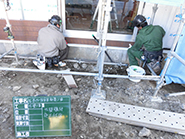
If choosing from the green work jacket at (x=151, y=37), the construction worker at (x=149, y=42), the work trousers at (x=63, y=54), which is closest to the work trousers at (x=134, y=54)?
the construction worker at (x=149, y=42)

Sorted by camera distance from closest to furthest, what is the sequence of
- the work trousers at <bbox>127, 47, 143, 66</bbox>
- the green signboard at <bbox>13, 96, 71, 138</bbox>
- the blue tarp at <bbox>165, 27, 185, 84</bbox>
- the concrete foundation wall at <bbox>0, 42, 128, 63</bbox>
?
the green signboard at <bbox>13, 96, 71, 138</bbox> < the blue tarp at <bbox>165, 27, 185, 84</bbox> < the work trousers at <bbox>127, 47, 143, 66</bbox> < the concrete foundation wall at <bbox>0, 42, 128, 63</bbox>

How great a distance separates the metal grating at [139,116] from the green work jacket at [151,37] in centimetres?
187

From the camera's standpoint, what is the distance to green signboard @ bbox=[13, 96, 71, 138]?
1.99m

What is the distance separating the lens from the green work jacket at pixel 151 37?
3.61 metres

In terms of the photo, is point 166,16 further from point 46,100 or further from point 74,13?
point 46,100

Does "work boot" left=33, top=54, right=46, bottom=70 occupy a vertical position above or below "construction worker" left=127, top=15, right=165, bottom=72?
below

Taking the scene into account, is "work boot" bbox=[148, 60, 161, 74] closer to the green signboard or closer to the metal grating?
the metal grating

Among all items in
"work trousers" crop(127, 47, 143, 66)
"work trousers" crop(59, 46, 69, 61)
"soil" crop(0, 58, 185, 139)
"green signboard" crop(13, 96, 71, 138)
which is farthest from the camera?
"work trousers" crop(59, 46, 69, 61)

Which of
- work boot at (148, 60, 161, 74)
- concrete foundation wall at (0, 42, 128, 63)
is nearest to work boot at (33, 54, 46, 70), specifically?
concrete foundation wall at (0, 42, 128, 63)

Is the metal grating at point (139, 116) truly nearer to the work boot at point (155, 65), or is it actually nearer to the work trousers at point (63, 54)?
the work boot at point (155, 65)

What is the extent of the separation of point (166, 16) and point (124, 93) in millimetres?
2733

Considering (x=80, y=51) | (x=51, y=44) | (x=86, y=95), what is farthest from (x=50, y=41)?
(x=86, y=95)

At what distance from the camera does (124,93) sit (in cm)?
334

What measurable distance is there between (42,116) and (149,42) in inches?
127
